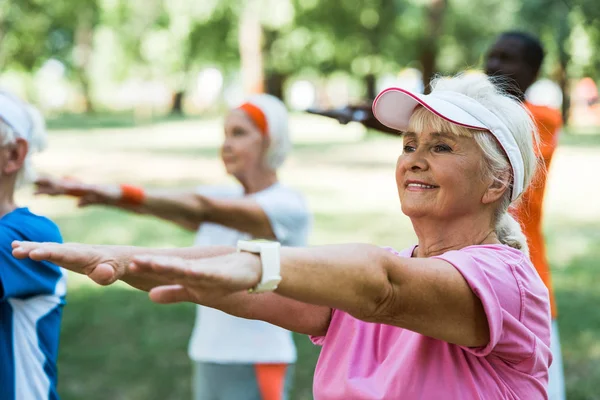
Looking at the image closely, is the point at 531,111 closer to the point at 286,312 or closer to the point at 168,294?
the point at 286,312

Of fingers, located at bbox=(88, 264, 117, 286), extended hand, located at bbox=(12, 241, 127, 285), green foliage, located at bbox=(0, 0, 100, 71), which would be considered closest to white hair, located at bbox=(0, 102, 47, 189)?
extended hand, located at bbox=(12, 241, 127, 285)

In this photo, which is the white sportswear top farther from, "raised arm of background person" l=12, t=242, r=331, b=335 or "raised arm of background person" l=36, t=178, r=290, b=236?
"raised arm of background person" l=12, t=242, r=331, b=335

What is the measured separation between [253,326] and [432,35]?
1728cm

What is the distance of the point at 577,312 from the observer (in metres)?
7.96

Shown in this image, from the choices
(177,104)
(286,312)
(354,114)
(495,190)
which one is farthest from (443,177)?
(177,104)

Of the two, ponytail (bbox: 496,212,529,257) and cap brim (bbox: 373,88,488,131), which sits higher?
cap brim (bbox: 373,88,488,131)

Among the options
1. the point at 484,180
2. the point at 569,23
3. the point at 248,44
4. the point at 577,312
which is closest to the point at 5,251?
the point at 484,180

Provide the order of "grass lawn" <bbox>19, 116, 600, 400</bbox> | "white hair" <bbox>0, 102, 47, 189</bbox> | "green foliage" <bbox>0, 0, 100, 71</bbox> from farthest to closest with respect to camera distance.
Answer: "green foliage" <bbox>0, 0, 100, 71</bbox>
"grass lawn" <bbox>19, 116, 600, 400</bbox>
"white hair" <bbox>0, 102, 47, 189</bbox>

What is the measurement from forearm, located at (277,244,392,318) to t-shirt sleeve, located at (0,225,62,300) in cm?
121

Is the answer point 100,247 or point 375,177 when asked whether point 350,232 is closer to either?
point 375,177

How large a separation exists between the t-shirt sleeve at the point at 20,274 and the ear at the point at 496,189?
4.56ft

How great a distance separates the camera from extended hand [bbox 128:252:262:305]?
4.73 feet

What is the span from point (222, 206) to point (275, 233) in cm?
28

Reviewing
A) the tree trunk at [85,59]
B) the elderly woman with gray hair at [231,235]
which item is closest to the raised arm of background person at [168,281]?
the elderly woman with gray hair at [231,235]
